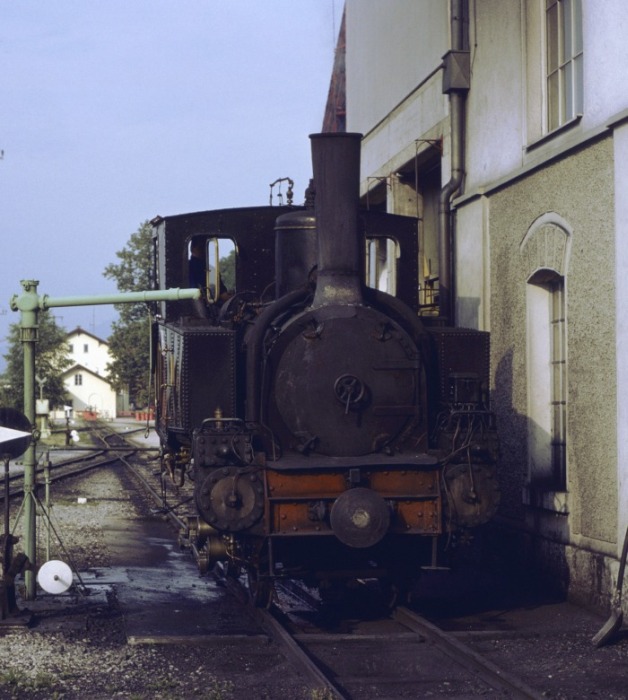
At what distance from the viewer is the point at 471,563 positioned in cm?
1223

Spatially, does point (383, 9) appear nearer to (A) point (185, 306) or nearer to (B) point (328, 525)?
(A) point (185, 306)

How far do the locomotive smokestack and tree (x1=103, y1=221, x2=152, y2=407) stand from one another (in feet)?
211

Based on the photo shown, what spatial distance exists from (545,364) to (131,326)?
65450 mm

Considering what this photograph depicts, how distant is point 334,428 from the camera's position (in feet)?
Result: 28.1

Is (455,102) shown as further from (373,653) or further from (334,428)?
(373,653)

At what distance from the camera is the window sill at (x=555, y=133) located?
999 centimetres

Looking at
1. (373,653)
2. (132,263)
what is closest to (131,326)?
(132,263)

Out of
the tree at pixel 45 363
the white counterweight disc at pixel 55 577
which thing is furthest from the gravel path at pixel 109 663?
the tree at pixel 45 363

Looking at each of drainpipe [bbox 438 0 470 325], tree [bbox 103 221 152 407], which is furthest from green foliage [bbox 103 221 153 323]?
drainpipe [bbox 438 0 470 325]

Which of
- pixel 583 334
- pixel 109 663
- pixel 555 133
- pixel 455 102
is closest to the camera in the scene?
pixel 109 663

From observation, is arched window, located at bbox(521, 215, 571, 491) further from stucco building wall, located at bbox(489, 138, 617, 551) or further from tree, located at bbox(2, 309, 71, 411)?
tree, located at bbox(2, 309, 71, 411)

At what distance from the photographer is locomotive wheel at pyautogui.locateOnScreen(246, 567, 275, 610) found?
8.78 metres

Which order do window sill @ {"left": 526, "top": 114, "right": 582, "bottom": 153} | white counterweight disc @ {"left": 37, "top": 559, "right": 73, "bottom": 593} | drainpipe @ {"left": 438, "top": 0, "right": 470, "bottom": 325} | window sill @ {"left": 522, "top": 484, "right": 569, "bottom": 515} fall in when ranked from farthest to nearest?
drainpipe @ {"left": 438, "top": 0, "right": 470, "bottom": 325}, window sill @ {"left": 522, "top": 484, "right": 569, "bottom": 515}, window sill @ {"left": 526, "top": 114, "right": 582, "bottom": 153}, white counterweight disc @ {"left": 37, "top": 559, "right": 73, "bottom": 593}

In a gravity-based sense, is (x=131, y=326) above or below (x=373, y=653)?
above
